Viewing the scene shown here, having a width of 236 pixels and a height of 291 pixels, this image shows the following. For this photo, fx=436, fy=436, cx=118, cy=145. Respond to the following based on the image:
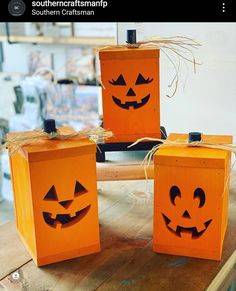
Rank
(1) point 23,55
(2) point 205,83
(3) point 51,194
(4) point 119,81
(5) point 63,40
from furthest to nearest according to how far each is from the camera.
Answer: (1) point 23,55 → (5) point 63,40 → (2) point 205,83 → (4) point 119,81 → (3) point 51,194

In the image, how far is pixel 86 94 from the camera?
240 centimetres

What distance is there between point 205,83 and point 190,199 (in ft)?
2.60

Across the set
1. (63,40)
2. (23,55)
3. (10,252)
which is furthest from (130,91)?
(23,55)

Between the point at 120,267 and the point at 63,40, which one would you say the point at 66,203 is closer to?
the point at 120,267

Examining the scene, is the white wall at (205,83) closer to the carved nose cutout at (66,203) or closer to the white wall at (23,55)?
the carved nose cutout at (66,203)

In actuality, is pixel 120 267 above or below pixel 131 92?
below

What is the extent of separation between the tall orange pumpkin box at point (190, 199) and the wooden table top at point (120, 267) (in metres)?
0.03

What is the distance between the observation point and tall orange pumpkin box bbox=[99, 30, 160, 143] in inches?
34.6

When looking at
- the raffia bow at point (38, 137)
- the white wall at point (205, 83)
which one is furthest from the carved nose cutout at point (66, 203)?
the white wall at point (205, 83)

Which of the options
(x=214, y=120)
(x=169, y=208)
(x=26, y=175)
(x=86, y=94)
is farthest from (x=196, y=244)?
(x=86, y=94)

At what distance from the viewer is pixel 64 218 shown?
2.42ft
